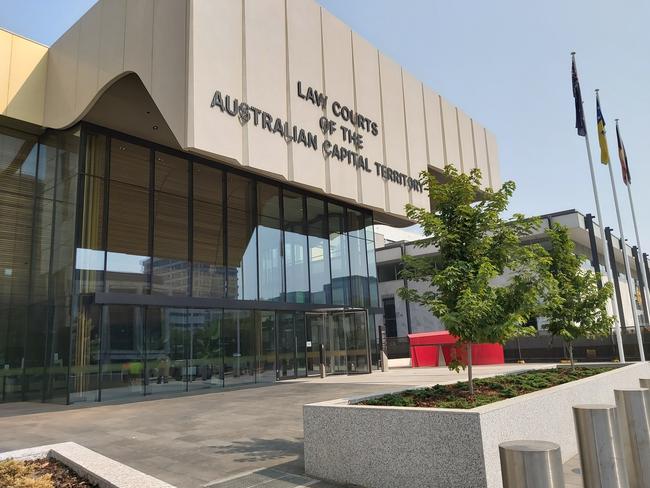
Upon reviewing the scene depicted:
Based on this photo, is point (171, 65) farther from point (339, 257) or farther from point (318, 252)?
point (339, 257)

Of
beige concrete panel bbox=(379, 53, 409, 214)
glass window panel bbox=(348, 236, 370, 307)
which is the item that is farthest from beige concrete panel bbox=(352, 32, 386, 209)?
glass window panel bbox=(348, 236, 370, 307)

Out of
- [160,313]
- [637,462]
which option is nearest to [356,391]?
[160,313]

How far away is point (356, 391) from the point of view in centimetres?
1617

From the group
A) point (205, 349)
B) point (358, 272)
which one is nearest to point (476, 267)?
point (205, 349)

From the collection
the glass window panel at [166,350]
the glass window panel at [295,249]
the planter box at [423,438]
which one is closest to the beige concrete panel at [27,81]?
the glass window panel at [166,350]

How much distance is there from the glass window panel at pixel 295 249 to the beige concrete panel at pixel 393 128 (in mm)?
4276

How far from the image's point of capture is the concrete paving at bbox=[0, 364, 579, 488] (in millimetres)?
7664

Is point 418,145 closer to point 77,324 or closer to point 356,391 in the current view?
point 356,391

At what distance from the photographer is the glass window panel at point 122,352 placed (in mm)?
16969

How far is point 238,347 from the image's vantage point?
20.9 metres

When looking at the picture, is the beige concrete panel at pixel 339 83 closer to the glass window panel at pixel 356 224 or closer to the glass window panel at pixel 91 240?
the glass window panel at pixel 356 224

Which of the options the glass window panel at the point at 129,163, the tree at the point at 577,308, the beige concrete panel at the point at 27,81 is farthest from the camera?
the glass window panel at the point at 129,163

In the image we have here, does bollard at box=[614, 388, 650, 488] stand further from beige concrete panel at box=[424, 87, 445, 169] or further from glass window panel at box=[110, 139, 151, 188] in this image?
beige concrete panel at box=[424, 87, 445, 169]

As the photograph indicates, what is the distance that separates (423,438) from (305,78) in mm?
16409
